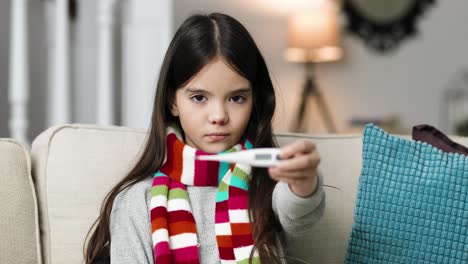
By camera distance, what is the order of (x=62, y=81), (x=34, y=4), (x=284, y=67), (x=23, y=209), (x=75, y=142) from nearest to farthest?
(x=23, y=209) < (x=75, y=142) < (x=62, y=81) < (x=34, y=4) < (x=284, y=67)

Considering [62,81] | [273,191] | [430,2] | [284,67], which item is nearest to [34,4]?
[62,81]

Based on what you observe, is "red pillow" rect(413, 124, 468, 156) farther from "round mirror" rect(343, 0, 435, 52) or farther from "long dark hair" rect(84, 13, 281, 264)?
"round mirror" rect(343, 0, 435, 52)

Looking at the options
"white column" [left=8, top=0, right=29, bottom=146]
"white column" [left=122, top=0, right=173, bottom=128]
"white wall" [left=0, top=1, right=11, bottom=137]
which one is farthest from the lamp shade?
"white column" [left=8, top=0, right=29, bottom=146]

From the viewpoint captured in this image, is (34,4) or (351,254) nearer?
(351,254)

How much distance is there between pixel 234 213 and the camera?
1211mm

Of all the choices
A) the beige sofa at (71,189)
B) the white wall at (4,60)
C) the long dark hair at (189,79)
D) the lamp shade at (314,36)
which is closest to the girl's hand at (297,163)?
the long dark hair at (189,79)

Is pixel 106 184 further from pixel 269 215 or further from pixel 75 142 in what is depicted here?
pixel 269 215

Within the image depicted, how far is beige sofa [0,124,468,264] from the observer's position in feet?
4.22

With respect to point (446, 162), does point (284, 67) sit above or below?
above

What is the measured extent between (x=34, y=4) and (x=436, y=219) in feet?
5.36

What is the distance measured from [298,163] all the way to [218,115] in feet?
0.99

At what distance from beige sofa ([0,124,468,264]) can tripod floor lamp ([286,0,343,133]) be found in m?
2.61

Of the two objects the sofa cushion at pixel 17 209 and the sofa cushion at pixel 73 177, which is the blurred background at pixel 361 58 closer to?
the sofa cushion at pixel 73 177

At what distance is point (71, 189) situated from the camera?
135 centimetres
